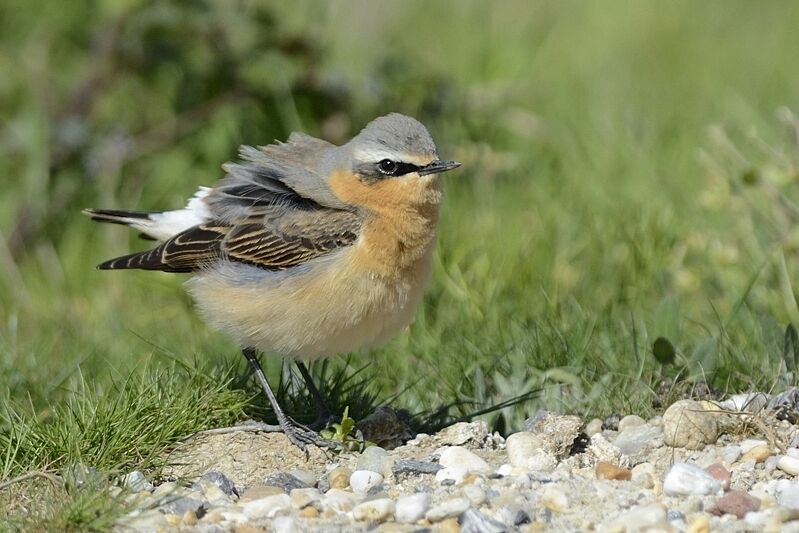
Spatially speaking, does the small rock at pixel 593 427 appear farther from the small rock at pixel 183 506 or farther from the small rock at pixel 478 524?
the small rock at pixel 183 506

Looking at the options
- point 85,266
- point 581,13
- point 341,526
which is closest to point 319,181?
point 341,526

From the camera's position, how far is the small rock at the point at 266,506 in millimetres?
5062

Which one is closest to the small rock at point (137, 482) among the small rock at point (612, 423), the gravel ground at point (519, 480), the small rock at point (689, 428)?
the gravel ground at point (519, 480)

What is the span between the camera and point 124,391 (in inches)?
228

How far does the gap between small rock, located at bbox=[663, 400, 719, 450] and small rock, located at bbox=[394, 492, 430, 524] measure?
131cm

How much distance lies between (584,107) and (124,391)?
6122mm

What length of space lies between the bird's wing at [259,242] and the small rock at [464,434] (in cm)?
110

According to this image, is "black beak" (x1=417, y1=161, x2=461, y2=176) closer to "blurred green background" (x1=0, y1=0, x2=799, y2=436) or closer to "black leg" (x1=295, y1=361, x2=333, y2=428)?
"blurred green background" (x1=0, y1=0, x2=799, y2=436)

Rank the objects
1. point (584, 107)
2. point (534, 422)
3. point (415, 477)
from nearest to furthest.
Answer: point (415, 477), point (534, 422), point (584, 107)

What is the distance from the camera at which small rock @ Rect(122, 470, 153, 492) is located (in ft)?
17.4

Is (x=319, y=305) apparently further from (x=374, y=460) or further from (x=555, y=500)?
(x=555, y=500)

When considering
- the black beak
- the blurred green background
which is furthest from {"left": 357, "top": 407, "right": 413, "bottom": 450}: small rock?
the black beak

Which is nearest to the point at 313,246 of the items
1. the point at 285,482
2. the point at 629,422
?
the point at 285,482

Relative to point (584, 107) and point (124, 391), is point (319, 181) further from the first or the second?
point (584, 107)
